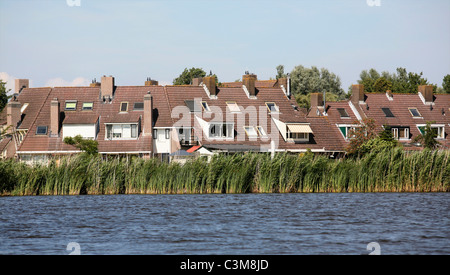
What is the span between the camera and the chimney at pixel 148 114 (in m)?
64.5

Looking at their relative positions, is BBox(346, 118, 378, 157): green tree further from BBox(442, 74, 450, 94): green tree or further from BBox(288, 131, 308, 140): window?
BBox(442, 74, 450, 94): green tree

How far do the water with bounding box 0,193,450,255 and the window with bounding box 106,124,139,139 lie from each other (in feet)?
82.3

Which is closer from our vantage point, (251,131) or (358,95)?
(251,131)

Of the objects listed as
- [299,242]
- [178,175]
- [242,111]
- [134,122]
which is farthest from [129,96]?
[299,242]

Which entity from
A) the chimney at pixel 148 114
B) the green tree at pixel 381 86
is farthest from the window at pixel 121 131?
the green tree at pixel 381 86

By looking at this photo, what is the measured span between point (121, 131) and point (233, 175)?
26689 mm

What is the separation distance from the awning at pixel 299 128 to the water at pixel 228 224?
2516 cm

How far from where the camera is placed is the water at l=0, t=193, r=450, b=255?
861 inches

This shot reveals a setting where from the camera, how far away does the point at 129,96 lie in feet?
225

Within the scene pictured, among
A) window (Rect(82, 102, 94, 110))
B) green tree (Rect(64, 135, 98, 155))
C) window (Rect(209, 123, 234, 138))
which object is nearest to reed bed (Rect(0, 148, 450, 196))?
green tree (Rect(64, 135, 98, 155))

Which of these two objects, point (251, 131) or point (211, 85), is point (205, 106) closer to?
point (211, 85)

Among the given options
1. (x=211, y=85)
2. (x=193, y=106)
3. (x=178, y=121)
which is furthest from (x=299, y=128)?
(x=178, y=121)

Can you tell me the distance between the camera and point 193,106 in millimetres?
67312

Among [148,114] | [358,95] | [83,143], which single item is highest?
[358,95]
